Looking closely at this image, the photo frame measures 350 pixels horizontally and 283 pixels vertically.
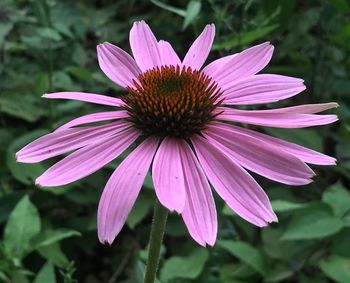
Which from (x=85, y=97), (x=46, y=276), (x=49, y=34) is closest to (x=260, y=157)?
(x=85, y=97)

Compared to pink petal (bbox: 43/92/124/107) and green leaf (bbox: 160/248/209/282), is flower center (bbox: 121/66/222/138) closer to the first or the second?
pink petal (bbox: 43/92/124/107)

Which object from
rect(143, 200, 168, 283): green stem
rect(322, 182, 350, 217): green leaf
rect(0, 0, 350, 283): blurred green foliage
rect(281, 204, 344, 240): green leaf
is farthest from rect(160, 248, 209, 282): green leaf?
rect(143, 200, 168, 283): green stem

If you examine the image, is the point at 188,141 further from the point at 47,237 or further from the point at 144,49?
the point at 47,237

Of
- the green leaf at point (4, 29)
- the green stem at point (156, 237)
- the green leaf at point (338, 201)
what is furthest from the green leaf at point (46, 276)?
the green leaf at point (4, 29)

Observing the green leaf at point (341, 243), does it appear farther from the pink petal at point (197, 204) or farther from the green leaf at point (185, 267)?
the pink petal at point (197, 204)

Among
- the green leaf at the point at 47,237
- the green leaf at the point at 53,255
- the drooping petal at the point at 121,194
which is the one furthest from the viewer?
the green leaf at the point at 53,255

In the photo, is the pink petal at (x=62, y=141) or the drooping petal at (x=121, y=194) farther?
the pink petal at (x=62, y=141)
